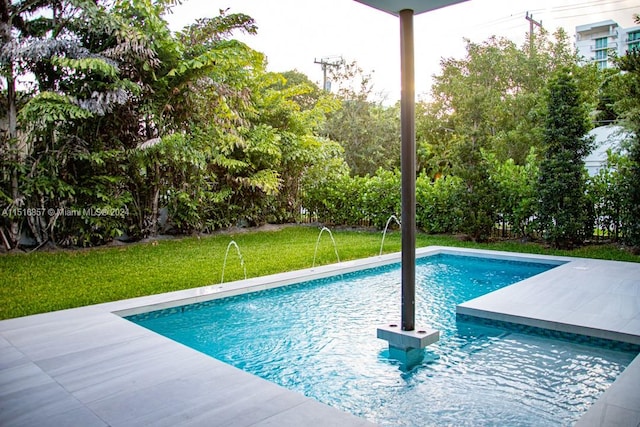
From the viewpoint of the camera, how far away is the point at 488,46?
17.7 m

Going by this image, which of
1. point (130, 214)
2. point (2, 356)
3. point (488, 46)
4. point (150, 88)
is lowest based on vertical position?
point (2, 356)

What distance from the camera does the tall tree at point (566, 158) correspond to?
8672 mm

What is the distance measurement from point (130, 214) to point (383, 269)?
5424 millimetres

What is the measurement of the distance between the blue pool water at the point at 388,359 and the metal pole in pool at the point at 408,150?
70 cm

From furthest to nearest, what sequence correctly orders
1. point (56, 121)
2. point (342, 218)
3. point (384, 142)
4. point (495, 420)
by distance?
1. point (384, 142)
2. point (342, 218)
3. point (56, 121)
4. point (495, 420)

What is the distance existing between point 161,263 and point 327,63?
1496 centimetres

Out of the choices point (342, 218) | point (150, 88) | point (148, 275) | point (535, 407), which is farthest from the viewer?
point (342, 218)

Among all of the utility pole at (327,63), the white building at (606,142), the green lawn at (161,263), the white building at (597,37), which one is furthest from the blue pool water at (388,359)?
the white building at (597,37)

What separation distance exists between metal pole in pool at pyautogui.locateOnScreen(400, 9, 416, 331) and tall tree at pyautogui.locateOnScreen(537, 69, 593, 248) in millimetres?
6343

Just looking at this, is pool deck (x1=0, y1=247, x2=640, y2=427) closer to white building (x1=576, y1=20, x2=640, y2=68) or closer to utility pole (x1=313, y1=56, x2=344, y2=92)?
utility pole (x1=313, y1=56, x2=344, y2=92)

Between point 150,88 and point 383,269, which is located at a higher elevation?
point 150,88

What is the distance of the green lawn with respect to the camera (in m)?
5.46

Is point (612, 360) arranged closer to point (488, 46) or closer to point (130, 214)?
point (130, 214)

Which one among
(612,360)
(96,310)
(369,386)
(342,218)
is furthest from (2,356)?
(342,218)
